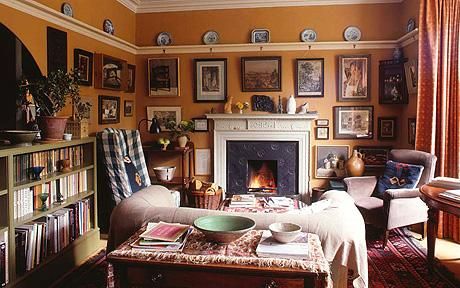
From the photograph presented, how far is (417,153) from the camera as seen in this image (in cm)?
412

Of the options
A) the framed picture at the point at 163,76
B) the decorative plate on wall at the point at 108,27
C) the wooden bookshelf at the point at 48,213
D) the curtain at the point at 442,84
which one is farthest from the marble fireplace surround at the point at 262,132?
the wooden bookshelf at the point at 48,213

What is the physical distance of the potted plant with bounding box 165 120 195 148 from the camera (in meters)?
5.28

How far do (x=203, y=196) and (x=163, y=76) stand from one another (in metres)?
2.28

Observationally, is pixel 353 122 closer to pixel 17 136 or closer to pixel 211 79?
pixel 211 79

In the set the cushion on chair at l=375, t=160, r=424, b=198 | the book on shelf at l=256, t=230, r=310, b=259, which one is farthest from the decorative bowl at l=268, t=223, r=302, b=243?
the cushion on chair at l=375, t=160, r=424, b=198

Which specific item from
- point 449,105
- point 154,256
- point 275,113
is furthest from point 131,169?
point 449,105

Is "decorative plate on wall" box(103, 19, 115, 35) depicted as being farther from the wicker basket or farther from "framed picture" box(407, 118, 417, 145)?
"framed picture" box(407, 118, 417, 145)

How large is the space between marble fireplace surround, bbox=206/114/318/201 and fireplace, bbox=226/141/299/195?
7cm

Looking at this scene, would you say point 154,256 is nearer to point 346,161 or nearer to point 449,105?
point 449,105

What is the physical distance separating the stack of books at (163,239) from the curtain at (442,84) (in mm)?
3223

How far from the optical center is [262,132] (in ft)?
17.6

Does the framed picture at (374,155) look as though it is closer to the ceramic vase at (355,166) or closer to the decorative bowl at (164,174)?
the ceramic vase at (355,166)

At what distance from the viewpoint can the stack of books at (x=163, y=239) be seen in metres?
1.80

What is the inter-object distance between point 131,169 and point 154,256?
8.87ft
